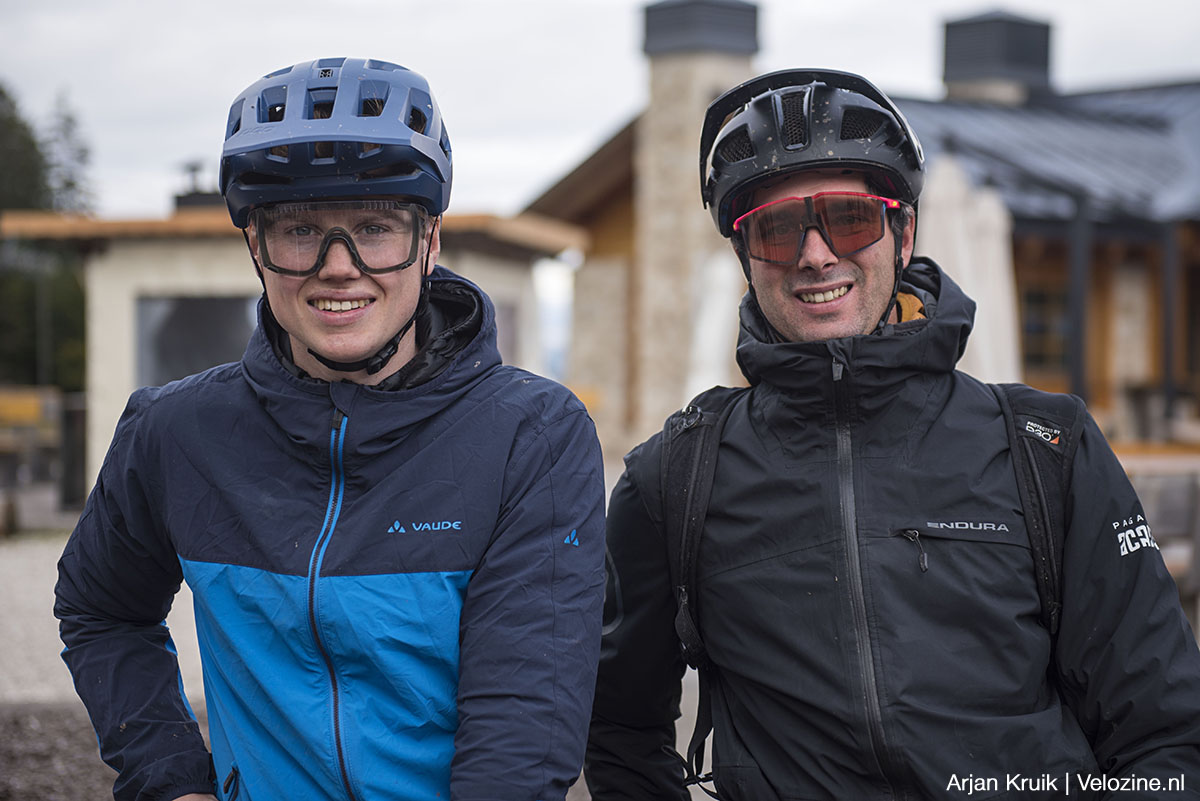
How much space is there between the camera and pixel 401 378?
229 cm

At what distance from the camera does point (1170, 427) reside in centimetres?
1461

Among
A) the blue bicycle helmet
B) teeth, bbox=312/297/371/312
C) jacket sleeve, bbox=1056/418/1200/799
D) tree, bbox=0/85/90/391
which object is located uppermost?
tree, bbox=0/85/90/391

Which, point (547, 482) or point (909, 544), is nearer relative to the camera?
point (547, 482)

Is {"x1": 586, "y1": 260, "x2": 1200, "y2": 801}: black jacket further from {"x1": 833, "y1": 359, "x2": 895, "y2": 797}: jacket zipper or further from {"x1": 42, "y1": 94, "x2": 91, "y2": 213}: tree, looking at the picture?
{"x1": 42, "y1": 94, "x2": 91, "y2": 213}: tree

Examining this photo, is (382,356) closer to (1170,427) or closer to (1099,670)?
(1099,670)

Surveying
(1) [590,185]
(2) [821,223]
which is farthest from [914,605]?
(1) [590,185]

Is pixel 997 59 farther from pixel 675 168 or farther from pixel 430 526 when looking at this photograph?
pixel 430 526

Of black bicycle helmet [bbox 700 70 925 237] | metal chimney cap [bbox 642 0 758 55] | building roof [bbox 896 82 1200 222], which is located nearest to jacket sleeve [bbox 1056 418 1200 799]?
black bicycle helmet [bbox 700 70 925 237]

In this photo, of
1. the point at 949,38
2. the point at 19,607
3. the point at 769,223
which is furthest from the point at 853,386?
the point at 949,38

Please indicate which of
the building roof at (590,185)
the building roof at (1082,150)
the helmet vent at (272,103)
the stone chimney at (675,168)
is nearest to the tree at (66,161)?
the building roof at (590,185)

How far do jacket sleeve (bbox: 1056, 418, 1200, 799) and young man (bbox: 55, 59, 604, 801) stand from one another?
3.04ft

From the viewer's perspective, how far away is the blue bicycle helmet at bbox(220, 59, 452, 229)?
223 centimetres

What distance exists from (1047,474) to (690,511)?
28.1 inches

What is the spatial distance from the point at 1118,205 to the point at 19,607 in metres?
14.2
